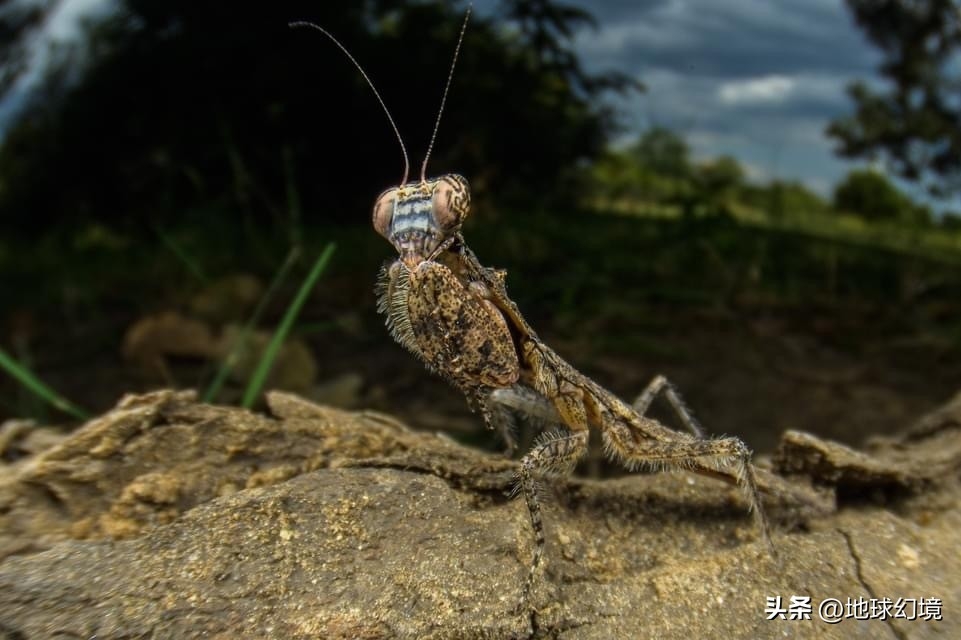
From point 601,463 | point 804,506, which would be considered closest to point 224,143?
point 601,463

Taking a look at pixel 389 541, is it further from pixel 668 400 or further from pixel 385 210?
pixel 668 400

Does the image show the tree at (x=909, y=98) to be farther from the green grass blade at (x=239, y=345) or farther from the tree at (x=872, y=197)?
the green grass blade at (x=239, y=345)

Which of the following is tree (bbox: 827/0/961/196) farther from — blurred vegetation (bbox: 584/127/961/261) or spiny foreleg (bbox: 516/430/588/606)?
spiny foreleg (bbox: 516/430/588/606)

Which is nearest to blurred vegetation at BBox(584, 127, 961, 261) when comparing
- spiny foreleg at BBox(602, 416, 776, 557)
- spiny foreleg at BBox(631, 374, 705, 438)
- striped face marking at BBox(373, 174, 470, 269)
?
spiny foreleg at BBox(631, 374, 705, 438)

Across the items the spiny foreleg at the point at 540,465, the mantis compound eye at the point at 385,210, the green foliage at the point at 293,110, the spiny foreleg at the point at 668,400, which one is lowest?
the spiny foreleg at the point at 540,465

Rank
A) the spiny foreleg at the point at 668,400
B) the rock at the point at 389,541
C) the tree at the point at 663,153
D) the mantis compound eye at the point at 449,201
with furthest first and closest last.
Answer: the tree at the point at 663,153 < the spiny foreleg at the point at 668,400 < the mantis compound eye at the point at 449,201 < the rock at the point at 389,541

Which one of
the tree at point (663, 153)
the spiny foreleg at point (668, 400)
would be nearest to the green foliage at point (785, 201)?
the tree at point (663, 153)
